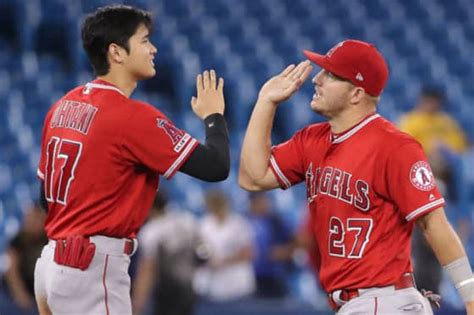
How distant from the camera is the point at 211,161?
4590mm

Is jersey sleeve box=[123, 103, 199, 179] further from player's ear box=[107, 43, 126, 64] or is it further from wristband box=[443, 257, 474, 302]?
wristband box=[443, 257, 474, 302]

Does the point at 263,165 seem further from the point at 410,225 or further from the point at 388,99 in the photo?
the point at 388,99

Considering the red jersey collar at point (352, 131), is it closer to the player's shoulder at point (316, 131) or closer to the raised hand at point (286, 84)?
the player's shoulder at point (316, 131)

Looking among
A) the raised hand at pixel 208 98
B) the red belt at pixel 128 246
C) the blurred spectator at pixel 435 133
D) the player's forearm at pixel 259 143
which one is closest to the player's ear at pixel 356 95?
the player's forearm at pixel 259 143

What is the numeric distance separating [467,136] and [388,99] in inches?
44.8

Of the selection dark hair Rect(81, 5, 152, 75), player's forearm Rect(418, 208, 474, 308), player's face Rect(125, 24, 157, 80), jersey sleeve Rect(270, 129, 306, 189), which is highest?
dark hair Rect(81, 5, 152, 75)

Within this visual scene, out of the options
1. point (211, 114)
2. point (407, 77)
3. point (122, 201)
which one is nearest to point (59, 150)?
point (122, 201)

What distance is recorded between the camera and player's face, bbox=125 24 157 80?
4.71 m

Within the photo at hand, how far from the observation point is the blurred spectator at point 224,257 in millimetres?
8781

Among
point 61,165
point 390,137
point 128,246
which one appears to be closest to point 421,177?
point 390,137

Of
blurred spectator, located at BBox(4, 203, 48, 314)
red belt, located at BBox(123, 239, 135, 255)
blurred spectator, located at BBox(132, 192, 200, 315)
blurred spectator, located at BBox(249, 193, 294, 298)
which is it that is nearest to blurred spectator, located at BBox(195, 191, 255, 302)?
blurred spectator, located at BBox(249, 193, 294, 298)

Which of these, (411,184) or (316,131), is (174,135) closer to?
(316,131)

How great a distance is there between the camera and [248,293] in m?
8.84

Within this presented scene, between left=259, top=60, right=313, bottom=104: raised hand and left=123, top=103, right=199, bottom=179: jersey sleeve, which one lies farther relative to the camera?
left=259, top=60, right=313, bottom=104: raised hand
